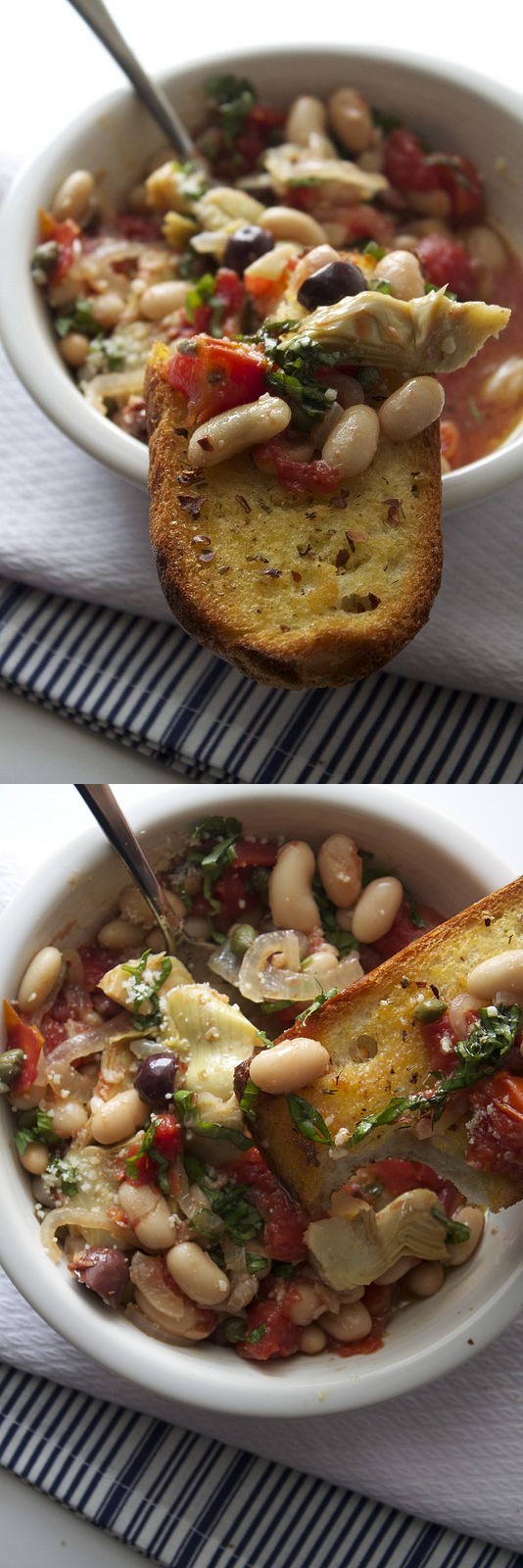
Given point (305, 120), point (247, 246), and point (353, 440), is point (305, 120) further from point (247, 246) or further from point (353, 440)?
point (353, 440)

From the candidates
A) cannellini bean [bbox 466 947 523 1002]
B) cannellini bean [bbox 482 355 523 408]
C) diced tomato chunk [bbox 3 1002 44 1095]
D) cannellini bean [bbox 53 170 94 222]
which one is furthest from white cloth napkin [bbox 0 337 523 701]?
diced tomato chunk [bbox 3 1002 44 1095]

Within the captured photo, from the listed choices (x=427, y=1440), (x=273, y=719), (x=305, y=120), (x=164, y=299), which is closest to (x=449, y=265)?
(x=305, y=120)

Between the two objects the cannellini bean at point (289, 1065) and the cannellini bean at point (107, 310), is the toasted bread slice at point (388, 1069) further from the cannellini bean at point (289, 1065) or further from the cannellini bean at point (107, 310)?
the cannellini bean at point (107, 310)

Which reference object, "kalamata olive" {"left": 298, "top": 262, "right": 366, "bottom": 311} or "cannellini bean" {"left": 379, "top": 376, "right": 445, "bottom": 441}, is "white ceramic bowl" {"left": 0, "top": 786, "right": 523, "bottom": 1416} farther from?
"kalamata olive" {"left": 298, "top": 262, "right": 366, "bottom": 311}

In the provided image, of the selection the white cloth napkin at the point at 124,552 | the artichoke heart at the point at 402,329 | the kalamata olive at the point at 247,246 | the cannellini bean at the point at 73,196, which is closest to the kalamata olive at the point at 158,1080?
the white cloth napkin at the point at 124,552

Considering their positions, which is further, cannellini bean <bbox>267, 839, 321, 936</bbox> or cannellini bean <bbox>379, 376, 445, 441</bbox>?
cannellini bean <bbox>267, 839, 321, 936</bbox>

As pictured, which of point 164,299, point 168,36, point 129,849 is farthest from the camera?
point 168,36

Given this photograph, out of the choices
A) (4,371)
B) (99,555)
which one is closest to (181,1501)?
(99,555)
